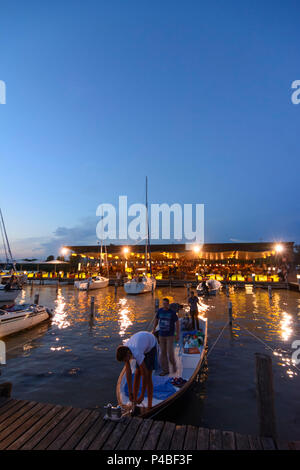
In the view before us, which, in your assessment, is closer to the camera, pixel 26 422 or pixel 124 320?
pixel 26 422

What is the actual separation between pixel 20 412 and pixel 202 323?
8.95 meters

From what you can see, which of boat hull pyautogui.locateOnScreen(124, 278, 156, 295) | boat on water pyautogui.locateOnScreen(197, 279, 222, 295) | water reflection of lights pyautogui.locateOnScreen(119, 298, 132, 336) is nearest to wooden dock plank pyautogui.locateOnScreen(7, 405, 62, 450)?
water reflection of lights pyautogui.locateOnScreen(119, 298, 132, 336)

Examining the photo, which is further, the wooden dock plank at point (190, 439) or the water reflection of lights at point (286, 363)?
the water reflection of lights at point (286, 363)

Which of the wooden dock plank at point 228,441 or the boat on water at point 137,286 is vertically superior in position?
the wooden dock plank at point 228,441

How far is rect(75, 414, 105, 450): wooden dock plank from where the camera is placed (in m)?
3.76

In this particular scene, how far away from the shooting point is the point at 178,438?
396 centimetres

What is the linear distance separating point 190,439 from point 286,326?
1443 centimetres

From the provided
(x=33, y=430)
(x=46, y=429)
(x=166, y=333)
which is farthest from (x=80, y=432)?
(x=166, y=333)

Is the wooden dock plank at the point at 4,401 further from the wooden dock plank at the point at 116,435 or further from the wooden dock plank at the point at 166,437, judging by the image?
the wooden dock plank at the point at 166,437

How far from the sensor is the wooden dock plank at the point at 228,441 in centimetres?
378

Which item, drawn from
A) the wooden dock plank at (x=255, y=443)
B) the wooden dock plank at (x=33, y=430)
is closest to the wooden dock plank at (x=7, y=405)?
the wooden dock plank at (x=33, y=430)

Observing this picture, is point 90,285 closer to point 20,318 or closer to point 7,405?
point 20,318

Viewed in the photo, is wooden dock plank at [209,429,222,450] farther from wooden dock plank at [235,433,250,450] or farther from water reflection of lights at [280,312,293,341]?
water reflection of lights at [280,312,293,341]
